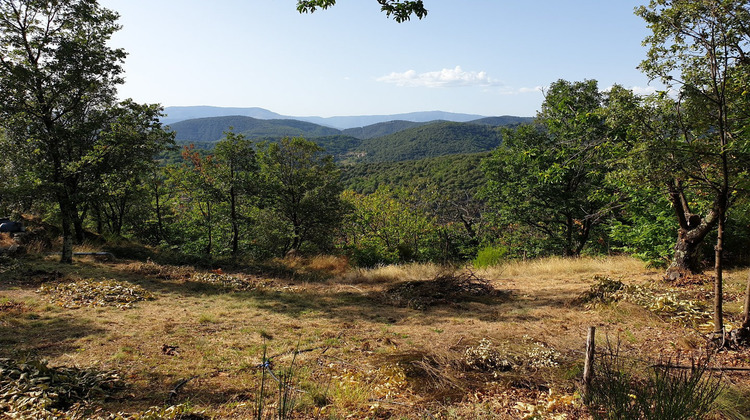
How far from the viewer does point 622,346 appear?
16.0 ft

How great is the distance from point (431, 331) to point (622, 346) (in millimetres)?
2846

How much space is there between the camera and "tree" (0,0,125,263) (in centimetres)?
994

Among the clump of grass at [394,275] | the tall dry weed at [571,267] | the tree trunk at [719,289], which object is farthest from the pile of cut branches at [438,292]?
the tree trunk at [719,289]

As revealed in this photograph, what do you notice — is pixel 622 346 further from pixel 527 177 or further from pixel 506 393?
pixel 527 177

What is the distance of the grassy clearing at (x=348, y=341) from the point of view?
146 inches

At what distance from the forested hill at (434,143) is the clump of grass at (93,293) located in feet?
335

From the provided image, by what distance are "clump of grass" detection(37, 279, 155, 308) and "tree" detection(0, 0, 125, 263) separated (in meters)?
3.35

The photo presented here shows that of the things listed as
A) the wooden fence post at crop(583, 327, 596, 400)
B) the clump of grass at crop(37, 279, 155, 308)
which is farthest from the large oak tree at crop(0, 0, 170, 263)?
the wooden fence post at crop(583, 327, 596, 400)

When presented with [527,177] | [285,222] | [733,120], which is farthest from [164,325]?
[527,177]

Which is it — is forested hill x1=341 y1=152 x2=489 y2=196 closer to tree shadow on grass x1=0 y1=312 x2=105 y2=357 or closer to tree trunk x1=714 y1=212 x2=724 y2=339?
tree shadow on grass x1=0 y1=312 x2=105 y2=357

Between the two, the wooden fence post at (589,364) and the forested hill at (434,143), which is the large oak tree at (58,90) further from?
the forested hill at (434,143)

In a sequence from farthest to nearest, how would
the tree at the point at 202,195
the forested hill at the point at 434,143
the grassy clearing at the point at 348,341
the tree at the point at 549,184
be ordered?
the forested hill at the point at 434,143, the tree at the point at 202,195, the tree at the point at 549,184, the grassy clearing at the point at 348,341

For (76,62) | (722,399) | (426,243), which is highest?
(76,62)

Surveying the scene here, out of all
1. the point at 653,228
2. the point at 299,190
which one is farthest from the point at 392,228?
the point at 653,228
